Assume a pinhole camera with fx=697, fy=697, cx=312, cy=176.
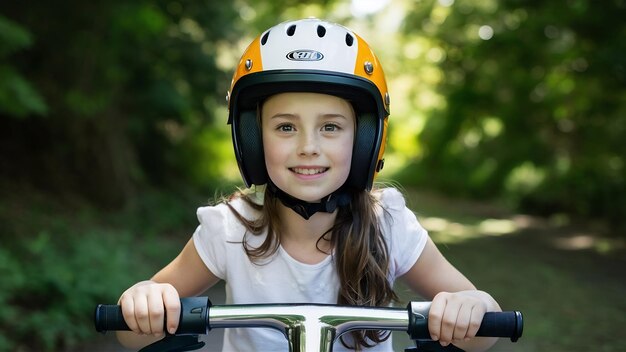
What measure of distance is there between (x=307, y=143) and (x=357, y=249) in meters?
0.43

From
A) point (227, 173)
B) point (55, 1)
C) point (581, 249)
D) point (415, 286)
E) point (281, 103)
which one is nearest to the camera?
point (281, 103)

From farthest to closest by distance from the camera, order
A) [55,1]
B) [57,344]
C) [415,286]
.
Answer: [55,1] < [57,344] < [415,286]

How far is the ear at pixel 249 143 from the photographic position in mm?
2463

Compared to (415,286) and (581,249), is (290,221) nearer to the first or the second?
(415,286)

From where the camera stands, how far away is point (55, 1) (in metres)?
8.30

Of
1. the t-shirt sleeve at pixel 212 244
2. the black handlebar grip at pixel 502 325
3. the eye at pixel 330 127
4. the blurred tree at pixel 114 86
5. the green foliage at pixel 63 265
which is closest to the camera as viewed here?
the black handlebar grip at pixel 502 325

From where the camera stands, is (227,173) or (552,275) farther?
(227,173)

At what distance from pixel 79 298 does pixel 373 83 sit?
16.3 feet

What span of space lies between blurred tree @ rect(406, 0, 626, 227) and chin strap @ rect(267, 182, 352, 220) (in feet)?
19.5

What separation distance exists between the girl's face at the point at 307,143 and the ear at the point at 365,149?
0.06m

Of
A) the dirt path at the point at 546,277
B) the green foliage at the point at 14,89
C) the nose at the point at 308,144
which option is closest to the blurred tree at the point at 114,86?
the green foliage at the point at 14,89

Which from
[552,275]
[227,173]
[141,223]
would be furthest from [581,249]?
[227,173]

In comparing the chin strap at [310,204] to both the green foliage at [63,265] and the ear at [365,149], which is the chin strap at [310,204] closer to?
the ear at [365,149]

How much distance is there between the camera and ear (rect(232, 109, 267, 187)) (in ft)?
8.08
